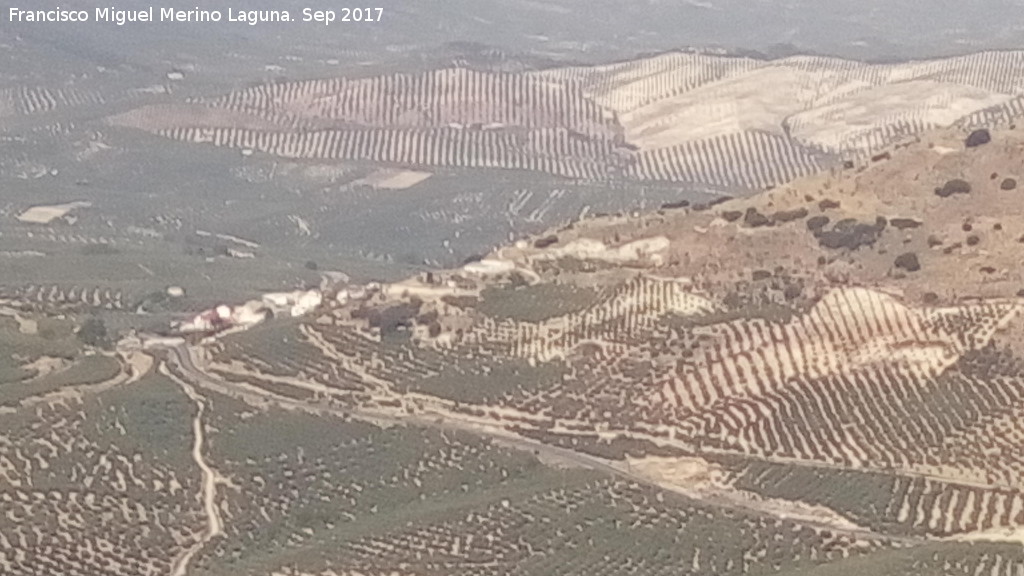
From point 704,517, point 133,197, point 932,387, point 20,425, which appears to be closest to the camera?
point 704,517

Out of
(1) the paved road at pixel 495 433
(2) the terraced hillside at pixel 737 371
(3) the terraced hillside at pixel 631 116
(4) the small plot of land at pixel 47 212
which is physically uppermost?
(2) the terraced hillside at pixel 737 371

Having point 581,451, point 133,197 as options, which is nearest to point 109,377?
point 581,451

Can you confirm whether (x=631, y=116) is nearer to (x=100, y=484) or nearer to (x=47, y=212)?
(x=47, y=212)

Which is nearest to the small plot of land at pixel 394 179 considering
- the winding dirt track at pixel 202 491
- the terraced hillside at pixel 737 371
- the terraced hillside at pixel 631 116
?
the terraced hillside at pixel 631 116

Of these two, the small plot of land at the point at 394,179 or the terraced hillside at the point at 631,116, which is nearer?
the small plot of land at the point at 394,179

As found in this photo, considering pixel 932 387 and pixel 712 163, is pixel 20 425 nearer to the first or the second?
pixel 932 387

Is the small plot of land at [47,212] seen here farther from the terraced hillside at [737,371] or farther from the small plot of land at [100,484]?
the small plot of land at [100,484]

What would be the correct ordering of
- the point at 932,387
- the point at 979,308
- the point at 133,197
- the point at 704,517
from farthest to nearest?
the point at 133,197 < the point at 979,308 < the point at 932,387 < the point at 704,517
